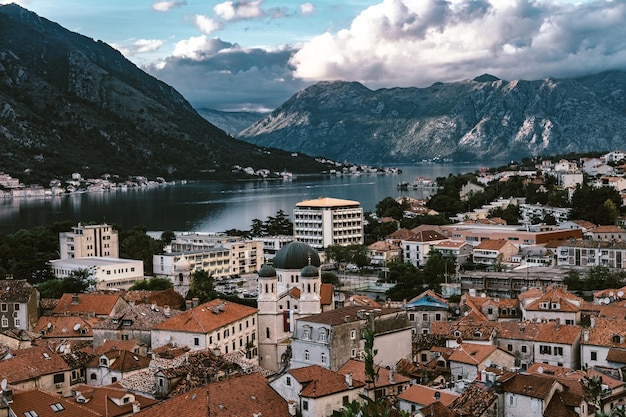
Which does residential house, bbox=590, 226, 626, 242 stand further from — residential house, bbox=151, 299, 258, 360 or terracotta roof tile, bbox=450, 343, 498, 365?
terracotta roof tile, bbox=450, 343, 498, 365

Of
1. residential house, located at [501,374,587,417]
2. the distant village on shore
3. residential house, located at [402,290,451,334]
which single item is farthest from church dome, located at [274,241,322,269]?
residential house, located at [501,374,587,417]

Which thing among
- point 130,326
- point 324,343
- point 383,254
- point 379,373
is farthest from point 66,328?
point 383,254

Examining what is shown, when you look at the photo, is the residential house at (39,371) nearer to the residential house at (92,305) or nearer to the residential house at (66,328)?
the residential house at (66,328)

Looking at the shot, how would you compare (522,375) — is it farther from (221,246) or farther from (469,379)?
(221,246)

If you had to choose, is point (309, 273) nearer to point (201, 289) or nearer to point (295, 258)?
point (295, 258)

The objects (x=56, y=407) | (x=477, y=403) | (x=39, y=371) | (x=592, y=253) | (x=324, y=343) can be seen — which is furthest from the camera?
(x=592, y=253)

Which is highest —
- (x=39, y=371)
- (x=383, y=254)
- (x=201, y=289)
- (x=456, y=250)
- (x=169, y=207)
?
(x=39, y=371)

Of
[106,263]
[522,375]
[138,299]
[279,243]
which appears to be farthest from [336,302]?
[279,243]
